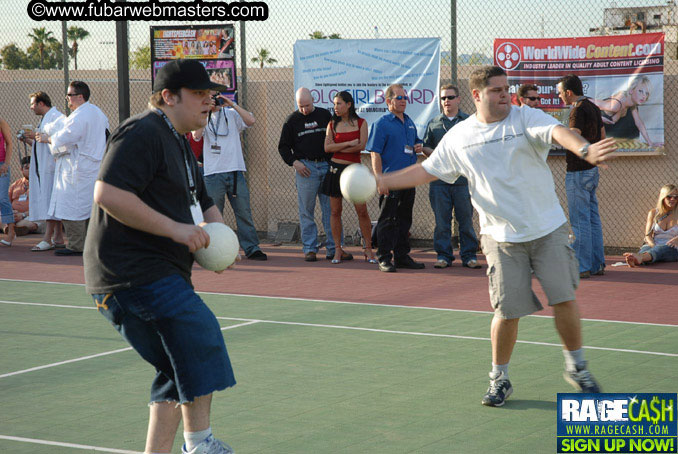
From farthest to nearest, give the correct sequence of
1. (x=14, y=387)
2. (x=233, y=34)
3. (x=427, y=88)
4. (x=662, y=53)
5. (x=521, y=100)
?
(x=233, y=34) → (x=427, y=88) → (x=662, y=53) → (x=521, y=100) → (x=14, y=387)

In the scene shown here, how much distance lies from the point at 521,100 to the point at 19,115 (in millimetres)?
10876

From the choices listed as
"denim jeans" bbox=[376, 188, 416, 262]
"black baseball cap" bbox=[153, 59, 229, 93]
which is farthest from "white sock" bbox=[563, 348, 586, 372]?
"denim jeans" bbox=[376, 188, 416, 262]

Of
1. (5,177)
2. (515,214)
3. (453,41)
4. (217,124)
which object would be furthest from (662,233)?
(5,177)

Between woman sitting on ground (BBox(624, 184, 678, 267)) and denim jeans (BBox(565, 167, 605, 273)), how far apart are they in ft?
3.64

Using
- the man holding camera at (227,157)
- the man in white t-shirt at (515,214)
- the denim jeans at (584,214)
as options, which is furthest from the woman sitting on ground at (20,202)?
the man in white t-shirt at (515,214)

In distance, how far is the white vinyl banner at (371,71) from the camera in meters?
14.2

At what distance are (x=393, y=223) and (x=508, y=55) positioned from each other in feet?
11.2

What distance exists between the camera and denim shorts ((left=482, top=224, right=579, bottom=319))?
5.91 meters

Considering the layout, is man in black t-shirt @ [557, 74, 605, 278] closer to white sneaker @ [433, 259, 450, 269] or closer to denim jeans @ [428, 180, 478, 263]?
denim jeans @ [428, 180, 478, 263]

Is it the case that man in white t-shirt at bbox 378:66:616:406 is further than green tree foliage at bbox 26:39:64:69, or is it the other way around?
green tree foliage at bbox 26:39:64:69

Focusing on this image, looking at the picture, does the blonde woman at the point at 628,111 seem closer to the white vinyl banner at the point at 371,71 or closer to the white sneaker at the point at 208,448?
the white vinyl banner at the point at 371,71

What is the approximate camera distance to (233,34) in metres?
15.2

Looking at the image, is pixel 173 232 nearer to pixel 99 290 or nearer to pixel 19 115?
pixel 99 290

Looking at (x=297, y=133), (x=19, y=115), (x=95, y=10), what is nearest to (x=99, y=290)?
(x=297, y=133)
